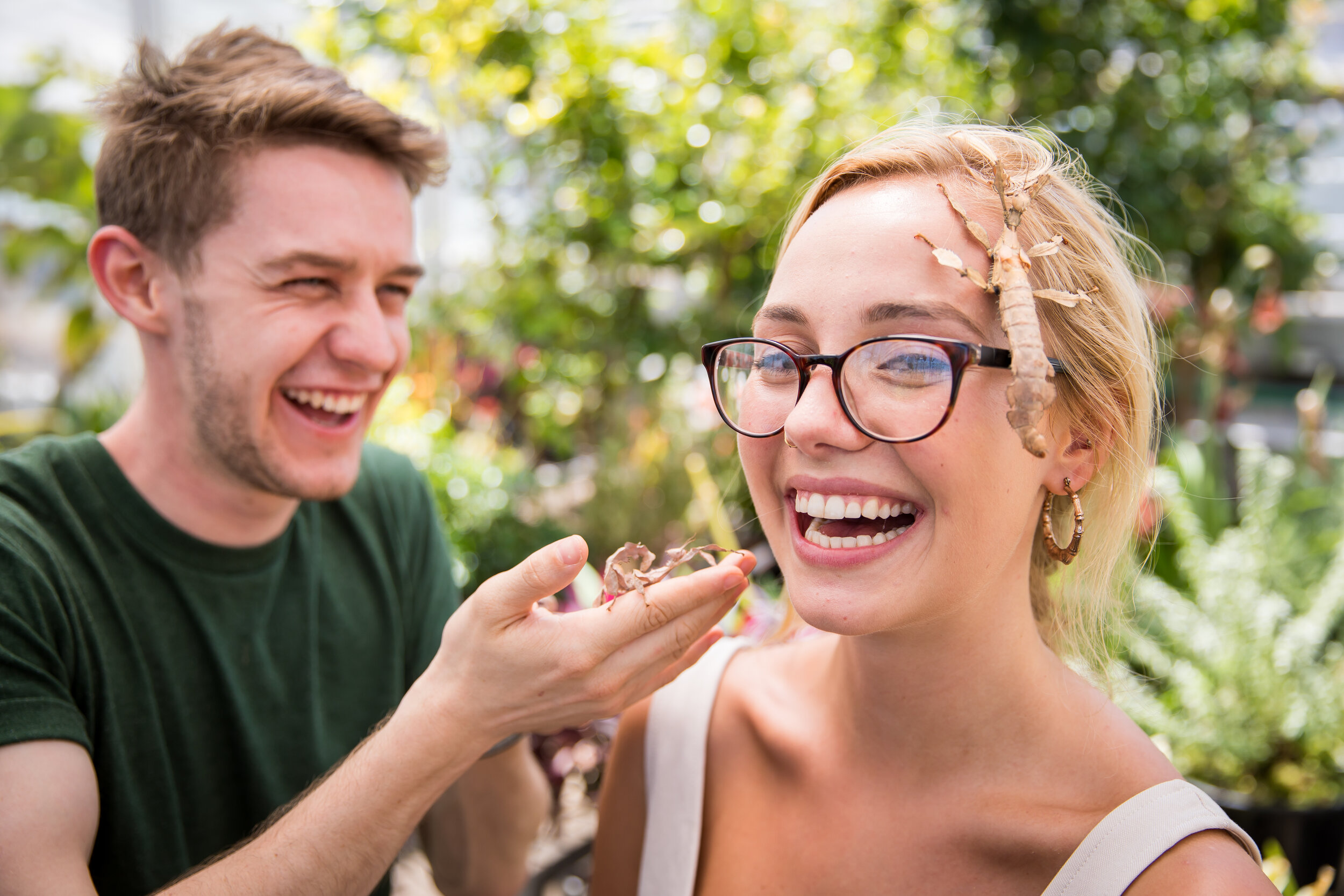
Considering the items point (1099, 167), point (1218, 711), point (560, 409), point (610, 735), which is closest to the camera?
point (1218, 711)

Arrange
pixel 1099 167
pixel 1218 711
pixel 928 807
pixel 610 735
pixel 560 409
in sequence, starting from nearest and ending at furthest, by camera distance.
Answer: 1. pixel 928 807
2. pixel 1218 711
3. pixel 610 735
4. pixel 1099 167
5. pixel 560 409

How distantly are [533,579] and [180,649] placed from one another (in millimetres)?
1050

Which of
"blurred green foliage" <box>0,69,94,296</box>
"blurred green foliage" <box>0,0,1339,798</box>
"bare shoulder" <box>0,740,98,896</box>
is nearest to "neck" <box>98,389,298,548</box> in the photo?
"bare shoulder" <box>0,740,98,896</box>

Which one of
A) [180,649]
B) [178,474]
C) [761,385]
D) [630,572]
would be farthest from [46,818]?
[761,385]

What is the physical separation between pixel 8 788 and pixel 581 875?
8.28 feet

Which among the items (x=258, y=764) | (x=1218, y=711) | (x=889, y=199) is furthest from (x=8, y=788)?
(x=1218, y=711)

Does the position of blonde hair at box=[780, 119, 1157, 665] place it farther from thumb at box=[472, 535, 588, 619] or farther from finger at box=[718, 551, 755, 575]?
thumb at box=[472, 535, 588, 619]

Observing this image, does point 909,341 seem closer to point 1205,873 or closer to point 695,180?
point 1205,873

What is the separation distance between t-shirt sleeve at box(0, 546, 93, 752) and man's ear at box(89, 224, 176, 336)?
591mm

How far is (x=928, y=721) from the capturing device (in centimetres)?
147

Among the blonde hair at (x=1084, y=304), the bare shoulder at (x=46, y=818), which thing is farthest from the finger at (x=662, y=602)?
the bare shoulder at (x=46, y=818)

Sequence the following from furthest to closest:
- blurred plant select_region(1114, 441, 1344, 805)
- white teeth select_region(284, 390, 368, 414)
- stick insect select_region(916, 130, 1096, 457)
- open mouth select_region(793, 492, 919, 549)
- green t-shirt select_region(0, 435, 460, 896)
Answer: blurred plant select_region(1114, 441, 1344, 805) < white teeth select_region(284, 390, 368, 414) < green t-shirt select_region(0, 435, 460, 896) < open mouth select_region(793, 492, 919, 549) < stick insect select_region(916, 130, 1096, 457)

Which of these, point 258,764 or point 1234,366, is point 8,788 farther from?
point 1234,366

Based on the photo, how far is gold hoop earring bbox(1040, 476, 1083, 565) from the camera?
53.9 inches
